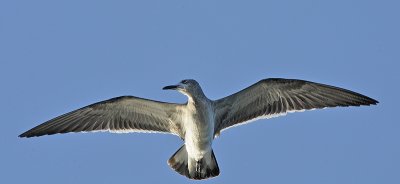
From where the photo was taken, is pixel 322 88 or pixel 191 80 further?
pixel 322 88

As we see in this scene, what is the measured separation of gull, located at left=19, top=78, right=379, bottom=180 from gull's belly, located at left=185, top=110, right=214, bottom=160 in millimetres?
31

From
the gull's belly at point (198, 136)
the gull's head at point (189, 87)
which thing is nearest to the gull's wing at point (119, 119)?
the gull's belly at point (198, 136)

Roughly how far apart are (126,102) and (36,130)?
184 centimetres

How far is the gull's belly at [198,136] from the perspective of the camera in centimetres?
1278

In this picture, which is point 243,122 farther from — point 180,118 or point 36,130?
point 36,130

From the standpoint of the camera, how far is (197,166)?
1348 centimetres

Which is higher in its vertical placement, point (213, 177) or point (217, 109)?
point (217, 109)

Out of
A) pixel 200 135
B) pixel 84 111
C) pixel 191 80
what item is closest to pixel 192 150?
pixel 200 135

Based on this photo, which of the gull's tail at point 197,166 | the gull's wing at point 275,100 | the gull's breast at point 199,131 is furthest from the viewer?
the gull's wing at point 275,100

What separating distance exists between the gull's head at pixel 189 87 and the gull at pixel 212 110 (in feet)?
1.96

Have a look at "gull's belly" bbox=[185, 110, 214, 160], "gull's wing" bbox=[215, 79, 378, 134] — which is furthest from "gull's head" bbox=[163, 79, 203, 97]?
Answer: "gull's wing" bbox=[215, 79, 378, 134]

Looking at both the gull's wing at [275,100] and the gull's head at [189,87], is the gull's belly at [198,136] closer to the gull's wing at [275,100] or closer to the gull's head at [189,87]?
the gull's head at [189,87]

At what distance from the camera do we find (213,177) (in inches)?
534

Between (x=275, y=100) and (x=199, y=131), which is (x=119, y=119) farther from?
(x=275, y=100)
